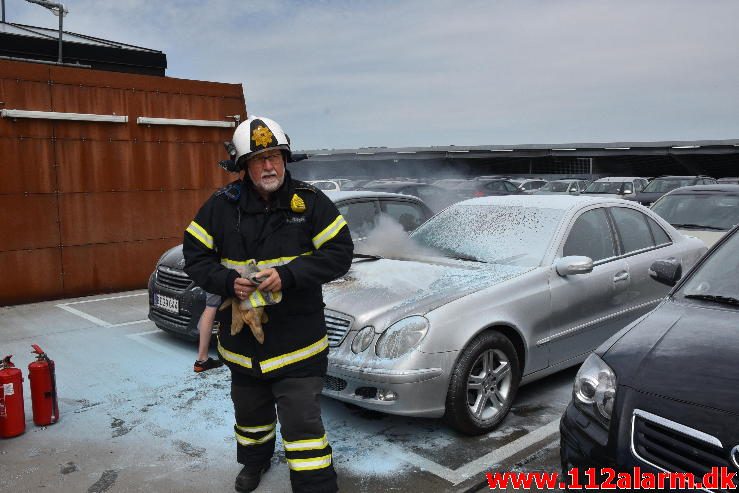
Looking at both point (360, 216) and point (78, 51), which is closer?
point (360, 216)

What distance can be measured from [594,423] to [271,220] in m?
1.70

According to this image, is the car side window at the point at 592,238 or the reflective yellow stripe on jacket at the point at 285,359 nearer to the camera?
the reflective yellow stripe on jacket at the point at 285,359

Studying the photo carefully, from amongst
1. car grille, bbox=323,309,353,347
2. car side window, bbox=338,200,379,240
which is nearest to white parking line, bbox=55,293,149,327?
car side window, bbox=338,200,379,240

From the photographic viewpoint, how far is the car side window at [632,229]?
5.18 metres

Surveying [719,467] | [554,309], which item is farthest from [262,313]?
[554,309]

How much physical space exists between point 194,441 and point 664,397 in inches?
108

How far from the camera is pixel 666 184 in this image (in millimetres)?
18234

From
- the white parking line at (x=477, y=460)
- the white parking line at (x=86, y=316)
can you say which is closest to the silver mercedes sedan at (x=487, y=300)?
the white parking line at (x=477, y=460)

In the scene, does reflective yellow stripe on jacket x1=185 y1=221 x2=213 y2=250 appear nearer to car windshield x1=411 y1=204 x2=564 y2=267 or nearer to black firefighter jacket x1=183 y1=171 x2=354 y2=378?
black firefighter jacket x1=183 y1=171 x2=354 y2=378

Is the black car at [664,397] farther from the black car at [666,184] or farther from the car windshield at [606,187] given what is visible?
the car windshield at [606,187]

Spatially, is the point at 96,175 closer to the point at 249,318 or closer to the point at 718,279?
the point at 249,318

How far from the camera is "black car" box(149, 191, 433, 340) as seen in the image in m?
5.68

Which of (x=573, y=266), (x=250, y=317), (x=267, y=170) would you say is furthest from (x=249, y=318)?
(x=573, y=266)

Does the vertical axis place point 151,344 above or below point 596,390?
below
